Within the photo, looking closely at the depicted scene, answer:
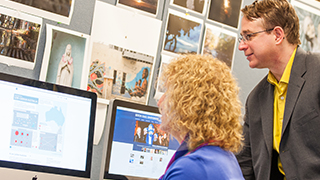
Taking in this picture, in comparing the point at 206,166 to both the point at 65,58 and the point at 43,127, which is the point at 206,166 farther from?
the point at 65,58

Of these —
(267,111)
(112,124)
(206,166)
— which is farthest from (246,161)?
(206,166)

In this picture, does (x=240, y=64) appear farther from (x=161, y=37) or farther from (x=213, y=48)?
(x=161, y=37)

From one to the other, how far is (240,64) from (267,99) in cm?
44

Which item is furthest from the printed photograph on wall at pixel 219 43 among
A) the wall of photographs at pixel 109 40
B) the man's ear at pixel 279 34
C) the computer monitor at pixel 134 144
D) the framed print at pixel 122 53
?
the computer monitor at pixel 134 144

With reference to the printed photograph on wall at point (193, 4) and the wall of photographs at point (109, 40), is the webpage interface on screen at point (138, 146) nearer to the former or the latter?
the wall of photographs at point (109, 40)

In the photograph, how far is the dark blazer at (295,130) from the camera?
98cm

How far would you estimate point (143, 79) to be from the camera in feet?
4.33

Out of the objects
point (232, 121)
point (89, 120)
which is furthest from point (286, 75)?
point (89, 120)

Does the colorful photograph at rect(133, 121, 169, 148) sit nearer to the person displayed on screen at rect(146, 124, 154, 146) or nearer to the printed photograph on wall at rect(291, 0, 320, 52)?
the person displayed on screen at rect(146, 124, 154, 146)

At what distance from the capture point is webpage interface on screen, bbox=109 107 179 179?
42.4 inches

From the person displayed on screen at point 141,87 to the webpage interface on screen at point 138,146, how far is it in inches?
6.7

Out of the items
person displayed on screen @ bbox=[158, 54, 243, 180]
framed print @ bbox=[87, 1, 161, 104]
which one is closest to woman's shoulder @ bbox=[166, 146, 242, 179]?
person displayed on screen @ bbox=[158, 54, 243, 180]

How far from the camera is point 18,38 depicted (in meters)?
1.08

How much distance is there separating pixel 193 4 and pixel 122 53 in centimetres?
46
